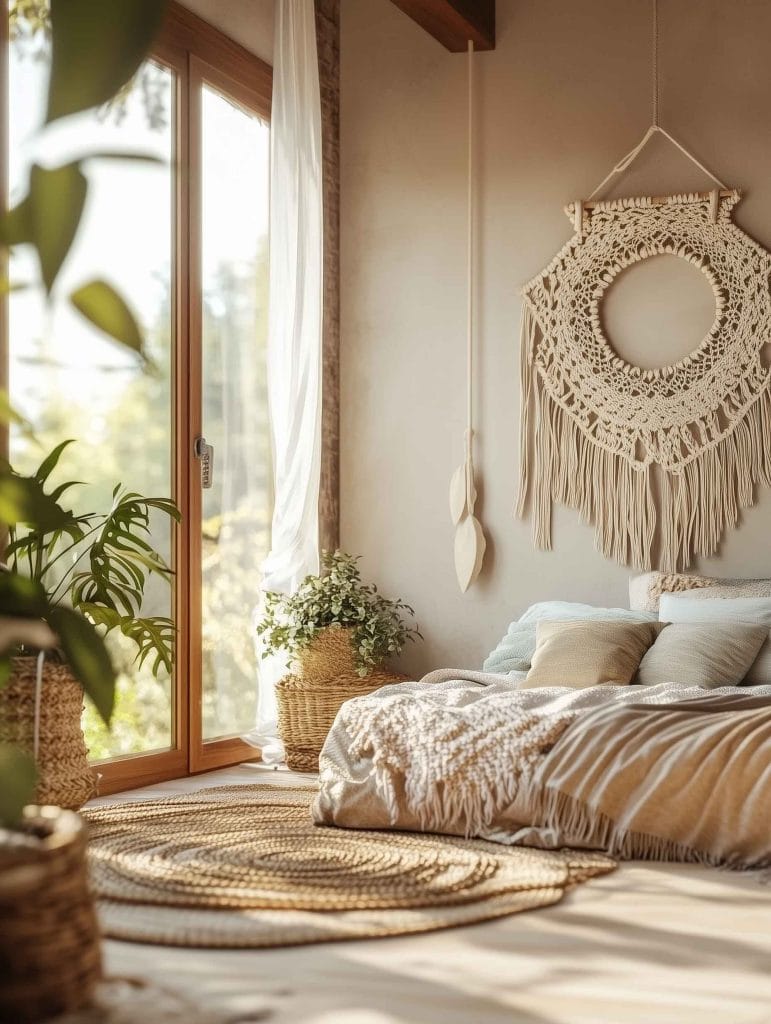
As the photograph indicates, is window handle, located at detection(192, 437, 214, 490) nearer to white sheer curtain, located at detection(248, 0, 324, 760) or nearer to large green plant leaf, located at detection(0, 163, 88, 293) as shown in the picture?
white sheer curtain, located at detection(248, 0, 324, 760)

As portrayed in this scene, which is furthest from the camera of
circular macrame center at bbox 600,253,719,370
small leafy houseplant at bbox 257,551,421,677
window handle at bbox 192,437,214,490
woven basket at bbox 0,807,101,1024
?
circular macrame center at bbox 600,253,719,370

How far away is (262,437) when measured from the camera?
188 inches

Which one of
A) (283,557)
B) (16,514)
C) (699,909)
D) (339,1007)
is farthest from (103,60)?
(283,557)

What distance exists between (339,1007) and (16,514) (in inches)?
53.5

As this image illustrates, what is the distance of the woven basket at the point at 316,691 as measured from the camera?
438cm

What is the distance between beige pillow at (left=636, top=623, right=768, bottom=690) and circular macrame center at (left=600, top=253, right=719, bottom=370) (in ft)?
4.12

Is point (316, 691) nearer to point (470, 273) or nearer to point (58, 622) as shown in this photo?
point (470, 273)

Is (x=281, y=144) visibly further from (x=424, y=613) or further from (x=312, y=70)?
(x=424, y=613)

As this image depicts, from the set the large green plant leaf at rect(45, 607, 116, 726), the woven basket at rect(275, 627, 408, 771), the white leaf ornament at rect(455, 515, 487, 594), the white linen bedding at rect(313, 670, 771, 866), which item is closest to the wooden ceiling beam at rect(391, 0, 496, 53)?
the white leaf ornament at rect(455, 515, 487, 594)

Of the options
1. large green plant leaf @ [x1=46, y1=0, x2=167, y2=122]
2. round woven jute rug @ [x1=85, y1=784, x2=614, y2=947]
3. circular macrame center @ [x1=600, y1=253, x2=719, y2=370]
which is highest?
circular macrame center @ [x1=600, y1=253, x2=719, y2=370]

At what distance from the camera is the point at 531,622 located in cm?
438

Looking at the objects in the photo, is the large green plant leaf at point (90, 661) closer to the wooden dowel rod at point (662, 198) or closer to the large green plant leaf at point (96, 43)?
the large green plant leaf at point (96, 43)

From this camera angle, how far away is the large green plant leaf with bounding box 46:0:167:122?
55 cm

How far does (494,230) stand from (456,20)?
816 millimetres
